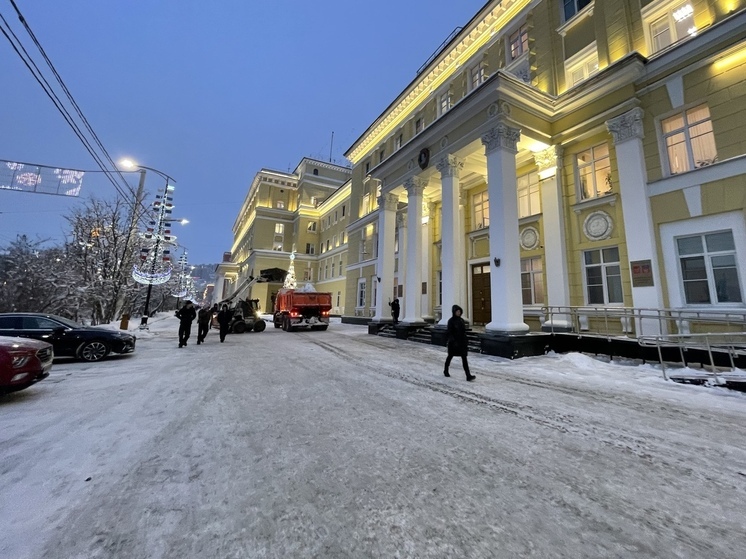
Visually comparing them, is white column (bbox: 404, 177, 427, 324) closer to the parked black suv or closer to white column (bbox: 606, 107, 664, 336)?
white column (bbox: 606, 107, 664, 336)

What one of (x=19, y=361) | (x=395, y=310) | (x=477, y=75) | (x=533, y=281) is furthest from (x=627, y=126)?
(x=19, y=361)

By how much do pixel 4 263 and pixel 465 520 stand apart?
34330 mm

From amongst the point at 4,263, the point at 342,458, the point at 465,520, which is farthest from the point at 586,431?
the point at 4,263

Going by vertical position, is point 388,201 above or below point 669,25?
below

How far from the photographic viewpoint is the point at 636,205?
9.67 m

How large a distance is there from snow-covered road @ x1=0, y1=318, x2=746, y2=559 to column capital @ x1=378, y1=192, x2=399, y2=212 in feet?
44.4

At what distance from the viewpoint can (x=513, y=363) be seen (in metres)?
8.56

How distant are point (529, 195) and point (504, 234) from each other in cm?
488

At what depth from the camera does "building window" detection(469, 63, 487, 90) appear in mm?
16294

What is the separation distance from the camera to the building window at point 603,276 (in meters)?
10.5

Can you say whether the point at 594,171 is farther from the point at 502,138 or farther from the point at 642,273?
the point at 642,273

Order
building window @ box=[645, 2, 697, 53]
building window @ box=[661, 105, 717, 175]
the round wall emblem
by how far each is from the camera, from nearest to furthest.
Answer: building window @ box=[661, 105, 717, 175] < building window @ box=[645, 2, 697, 53] < the round wall emblem

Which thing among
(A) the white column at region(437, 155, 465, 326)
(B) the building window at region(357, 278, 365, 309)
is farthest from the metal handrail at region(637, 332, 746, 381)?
(B) the building window at region(357, 278, 365, 309)

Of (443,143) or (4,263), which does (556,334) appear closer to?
(443,143)
